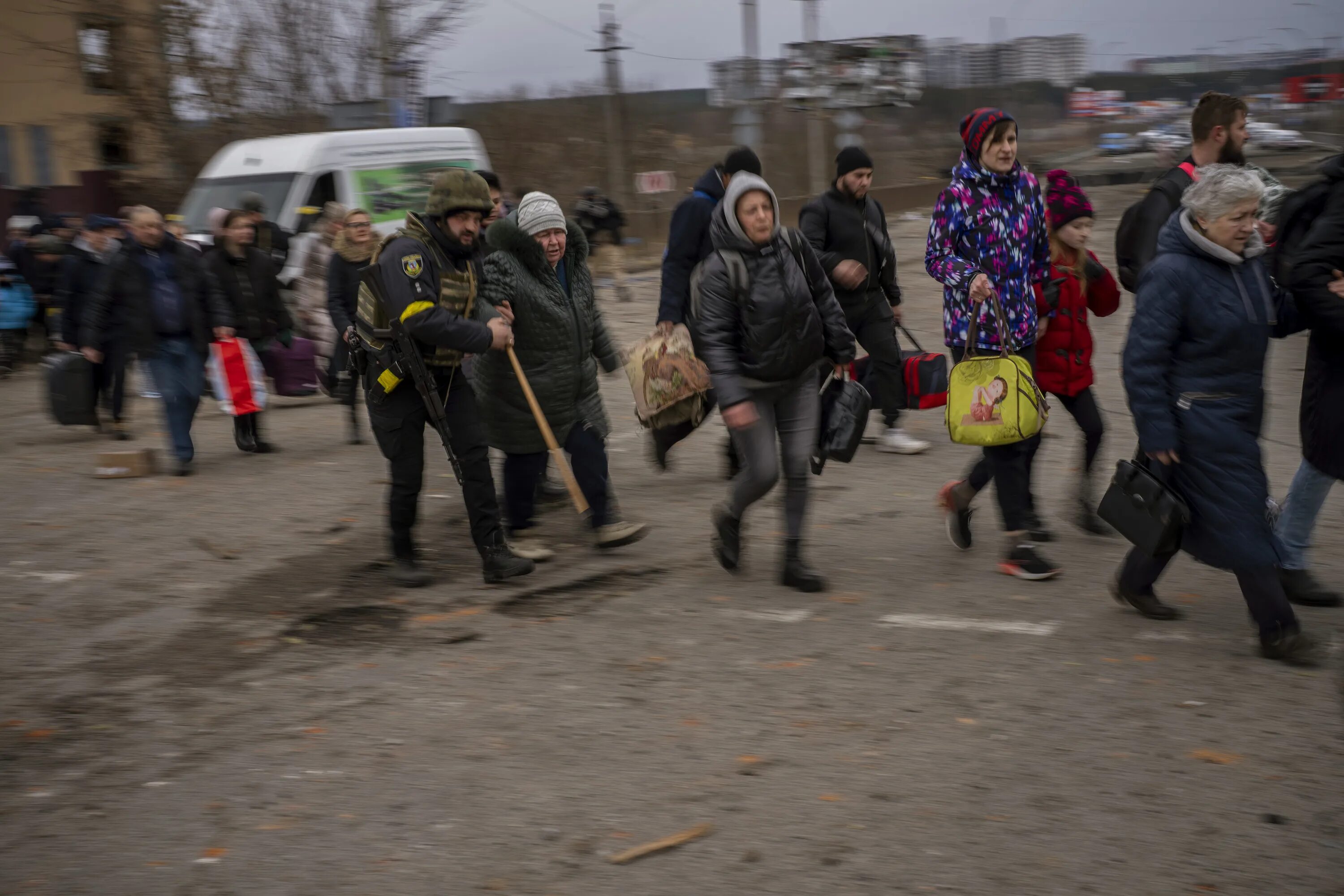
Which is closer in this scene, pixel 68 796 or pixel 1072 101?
pixel 68 796

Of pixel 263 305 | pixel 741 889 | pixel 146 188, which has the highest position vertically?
pixel 146 188

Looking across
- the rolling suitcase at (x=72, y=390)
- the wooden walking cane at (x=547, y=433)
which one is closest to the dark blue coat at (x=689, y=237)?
the wooden walking cane at (x=547, y=433)

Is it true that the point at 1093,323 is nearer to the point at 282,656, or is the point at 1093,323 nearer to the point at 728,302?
the point at 728,302

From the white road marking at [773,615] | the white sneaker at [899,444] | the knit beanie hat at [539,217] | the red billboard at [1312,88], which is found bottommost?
the white road marking at [773,615]

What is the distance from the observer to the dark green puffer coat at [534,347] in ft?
20.7

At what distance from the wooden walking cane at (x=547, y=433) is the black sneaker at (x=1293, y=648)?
3159mm

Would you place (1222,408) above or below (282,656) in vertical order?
above

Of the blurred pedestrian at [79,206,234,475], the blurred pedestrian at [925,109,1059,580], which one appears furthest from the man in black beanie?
the blurred pedestrian at [79,206,234,475]

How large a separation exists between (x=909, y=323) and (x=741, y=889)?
1279cm

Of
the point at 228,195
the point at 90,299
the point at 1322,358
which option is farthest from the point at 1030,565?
the point at 228,195

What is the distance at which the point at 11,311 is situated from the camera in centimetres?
1527

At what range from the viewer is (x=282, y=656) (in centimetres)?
541

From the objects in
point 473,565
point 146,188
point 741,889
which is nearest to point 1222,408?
point 741,889

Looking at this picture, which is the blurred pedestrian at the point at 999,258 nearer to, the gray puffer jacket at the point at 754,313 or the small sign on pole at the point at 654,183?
the gray puffer jacket at the point at 754,313
